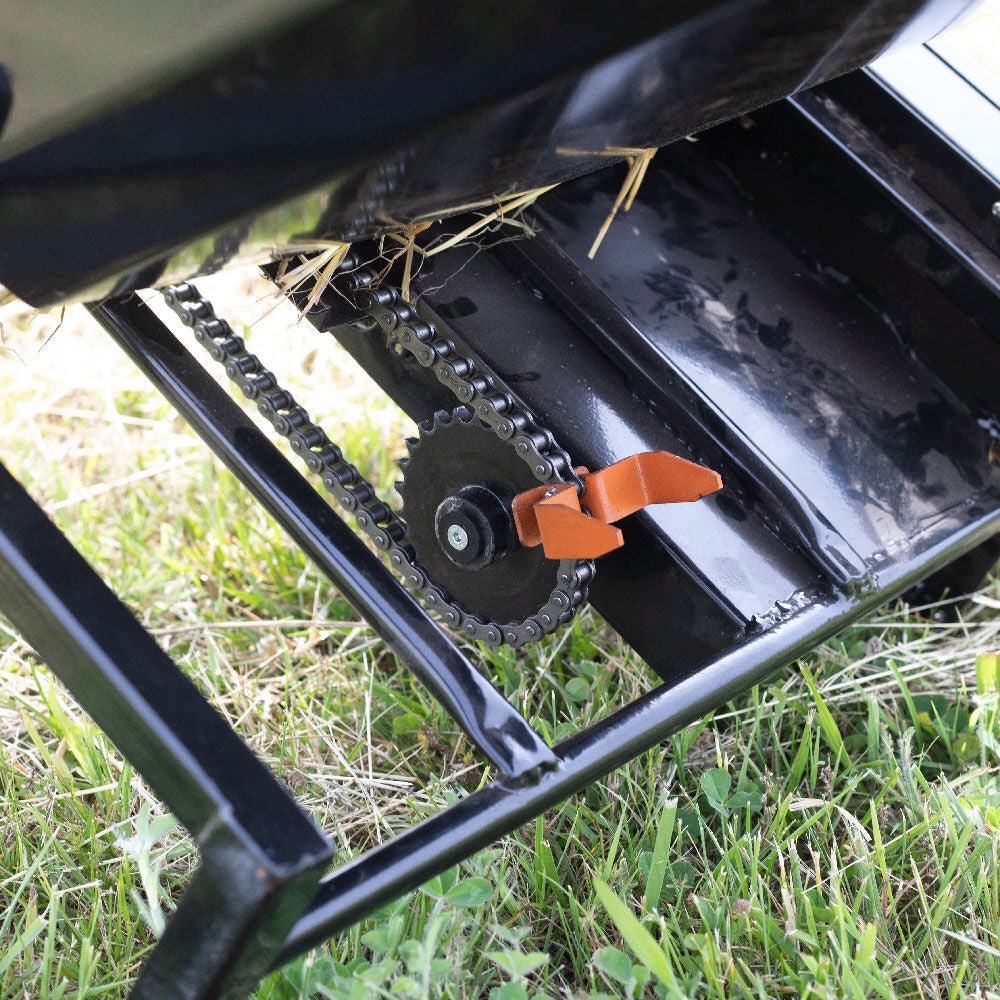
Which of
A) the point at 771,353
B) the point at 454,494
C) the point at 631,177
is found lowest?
the point at 771,353

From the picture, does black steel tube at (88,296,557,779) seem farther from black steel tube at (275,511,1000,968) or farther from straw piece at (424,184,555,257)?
straw piece at (424,184,555,257)

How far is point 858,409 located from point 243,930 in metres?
0.99

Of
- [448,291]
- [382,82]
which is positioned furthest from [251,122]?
[448,291]

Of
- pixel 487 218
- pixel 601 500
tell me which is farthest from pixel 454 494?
pixel 487 218

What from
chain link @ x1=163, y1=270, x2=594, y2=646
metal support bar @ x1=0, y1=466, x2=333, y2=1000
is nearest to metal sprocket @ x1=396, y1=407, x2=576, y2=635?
chain link @ x1=163, y1=270, x2=594, y2=646

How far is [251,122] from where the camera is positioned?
2.82 ft

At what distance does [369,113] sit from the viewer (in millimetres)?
832

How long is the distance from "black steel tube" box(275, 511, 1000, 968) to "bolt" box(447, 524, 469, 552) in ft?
0.96

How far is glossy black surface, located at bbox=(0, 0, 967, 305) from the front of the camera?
0.79 m

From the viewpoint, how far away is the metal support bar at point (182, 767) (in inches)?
32.6

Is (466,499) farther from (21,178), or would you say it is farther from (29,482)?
(29,482)

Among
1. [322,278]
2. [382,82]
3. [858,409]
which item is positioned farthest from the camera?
[858,409]

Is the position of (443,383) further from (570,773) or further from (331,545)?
(570,773)

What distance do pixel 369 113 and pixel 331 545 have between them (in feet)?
1.45
